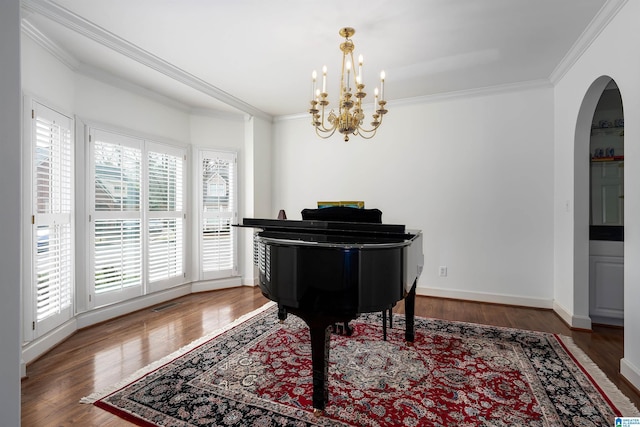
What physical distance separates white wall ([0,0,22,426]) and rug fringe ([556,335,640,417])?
2768 millimetres

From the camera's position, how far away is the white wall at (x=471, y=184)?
3.67m

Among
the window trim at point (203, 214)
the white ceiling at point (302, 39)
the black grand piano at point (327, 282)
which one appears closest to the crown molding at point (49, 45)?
the white ceiling at point (302, 39)

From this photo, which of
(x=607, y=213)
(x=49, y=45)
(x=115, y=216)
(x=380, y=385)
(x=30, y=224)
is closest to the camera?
(x=380, y=385)

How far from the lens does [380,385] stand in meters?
2.06

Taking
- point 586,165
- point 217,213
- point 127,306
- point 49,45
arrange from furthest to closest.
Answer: point 217,213
point 127,306
point 586,165
point 49,45

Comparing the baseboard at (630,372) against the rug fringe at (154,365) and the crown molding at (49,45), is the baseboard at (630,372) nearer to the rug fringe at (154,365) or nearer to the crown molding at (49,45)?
the rug fringe at (154,365)

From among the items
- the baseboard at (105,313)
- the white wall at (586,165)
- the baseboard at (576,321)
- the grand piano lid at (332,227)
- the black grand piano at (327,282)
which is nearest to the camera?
the black grand piano at (327,282)

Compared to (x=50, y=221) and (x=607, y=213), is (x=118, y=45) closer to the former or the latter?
(x=50, y=221)

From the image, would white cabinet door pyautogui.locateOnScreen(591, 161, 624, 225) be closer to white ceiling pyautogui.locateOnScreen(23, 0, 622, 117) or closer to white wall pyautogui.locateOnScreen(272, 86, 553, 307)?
white wall pyautogui.locateOnScreen(272, 86, 553, 307)

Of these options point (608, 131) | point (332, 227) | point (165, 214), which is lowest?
point (332, 227)

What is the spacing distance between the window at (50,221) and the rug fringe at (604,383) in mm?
4102

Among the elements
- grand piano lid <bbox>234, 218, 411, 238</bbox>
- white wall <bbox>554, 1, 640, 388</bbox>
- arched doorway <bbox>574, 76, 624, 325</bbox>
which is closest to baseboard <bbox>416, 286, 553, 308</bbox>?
white wall <bbox>554, 1, 640, 388</bbox>

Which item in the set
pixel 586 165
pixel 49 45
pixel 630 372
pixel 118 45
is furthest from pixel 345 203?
pixel 49 45

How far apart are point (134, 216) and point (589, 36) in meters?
4.84
